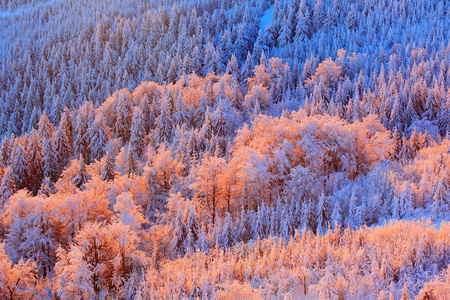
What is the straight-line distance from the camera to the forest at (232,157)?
650 inches

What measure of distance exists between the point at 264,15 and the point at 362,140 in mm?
90652

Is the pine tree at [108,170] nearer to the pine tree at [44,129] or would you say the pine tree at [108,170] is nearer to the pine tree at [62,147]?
the pine tree at [62,147]

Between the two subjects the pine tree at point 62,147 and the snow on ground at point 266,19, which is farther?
the snow on ground at point 266,19

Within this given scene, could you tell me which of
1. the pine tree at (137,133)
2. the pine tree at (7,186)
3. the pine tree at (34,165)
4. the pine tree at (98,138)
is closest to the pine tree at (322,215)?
the pine tree at (7,186)

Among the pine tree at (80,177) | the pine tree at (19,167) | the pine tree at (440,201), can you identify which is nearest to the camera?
the pine tree at (440,201)

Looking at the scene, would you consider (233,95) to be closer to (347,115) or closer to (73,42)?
(347,115)

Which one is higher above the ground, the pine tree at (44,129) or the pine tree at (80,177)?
the pine tree at (44,129)

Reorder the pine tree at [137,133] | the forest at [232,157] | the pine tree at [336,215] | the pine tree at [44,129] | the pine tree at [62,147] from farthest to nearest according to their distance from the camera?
the pine tree at [44,129] < the pine tree at [137,133] < the pine tree at [62,147] < the pine tree at [336,215] < the forest at [232,157]

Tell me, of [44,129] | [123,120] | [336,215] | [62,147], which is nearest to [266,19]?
[123,120]

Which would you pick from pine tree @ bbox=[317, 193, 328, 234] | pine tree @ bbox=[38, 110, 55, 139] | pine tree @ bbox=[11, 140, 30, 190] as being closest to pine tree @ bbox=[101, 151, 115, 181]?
pine tree @ bbox=[11, 140, 30, 190]

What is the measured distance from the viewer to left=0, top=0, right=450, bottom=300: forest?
1650 cm

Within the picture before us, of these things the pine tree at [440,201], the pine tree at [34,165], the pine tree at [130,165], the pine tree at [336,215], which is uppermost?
the pine tree at [440,201]

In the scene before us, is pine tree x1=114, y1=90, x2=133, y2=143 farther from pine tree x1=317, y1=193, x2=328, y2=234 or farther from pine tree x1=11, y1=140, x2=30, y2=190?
pine tree x1=317, y1=193, x2=328, y2=234

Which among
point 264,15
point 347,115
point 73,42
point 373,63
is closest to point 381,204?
point 347,115
